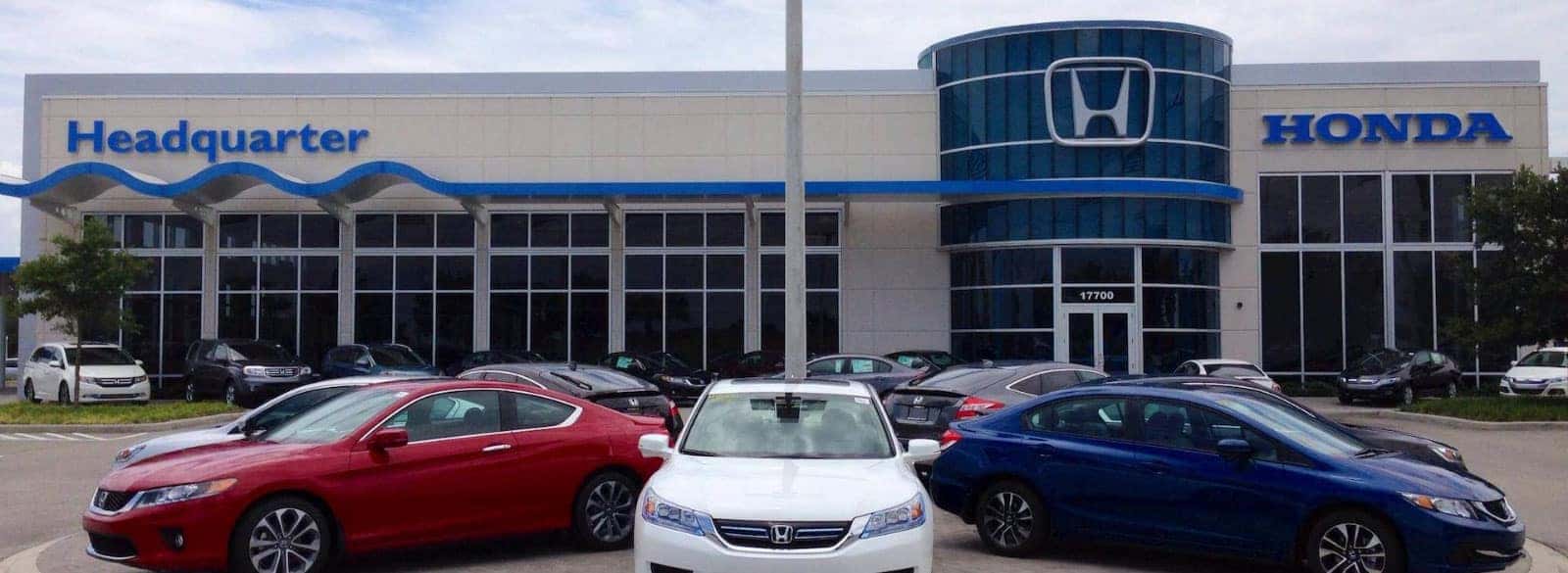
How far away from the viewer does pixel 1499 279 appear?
87.5 feet

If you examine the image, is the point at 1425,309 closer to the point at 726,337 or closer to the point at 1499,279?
the point at 1499,279

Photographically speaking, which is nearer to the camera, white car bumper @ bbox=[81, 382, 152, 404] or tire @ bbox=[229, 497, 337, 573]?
tire @ bbox=[229, 497, 337, 573]

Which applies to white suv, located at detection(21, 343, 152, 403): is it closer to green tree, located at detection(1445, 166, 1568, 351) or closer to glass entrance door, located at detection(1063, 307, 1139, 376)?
glass entrance door, located at detection(1063, 307, 1139, 376)

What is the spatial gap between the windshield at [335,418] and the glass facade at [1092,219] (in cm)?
2503

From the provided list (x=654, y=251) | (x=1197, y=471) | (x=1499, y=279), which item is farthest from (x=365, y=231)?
(x=1197, y=471)

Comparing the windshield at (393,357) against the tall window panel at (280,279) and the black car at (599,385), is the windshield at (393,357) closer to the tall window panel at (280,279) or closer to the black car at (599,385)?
the tall window panel at (280,279)

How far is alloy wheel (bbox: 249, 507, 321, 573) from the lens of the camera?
28.2 ft

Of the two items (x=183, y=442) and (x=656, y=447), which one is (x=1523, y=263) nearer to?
(x=656, y=447)

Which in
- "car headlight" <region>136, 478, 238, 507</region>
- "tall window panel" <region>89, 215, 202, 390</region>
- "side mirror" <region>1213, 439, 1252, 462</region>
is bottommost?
"car headlight" <region>136, 478, 238, 507</region>

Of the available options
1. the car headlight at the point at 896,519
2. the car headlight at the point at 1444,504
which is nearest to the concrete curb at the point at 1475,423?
the car headlight at the point at 1444,504

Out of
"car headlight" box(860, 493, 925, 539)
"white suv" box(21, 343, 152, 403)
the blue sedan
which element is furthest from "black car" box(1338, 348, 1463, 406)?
"white suv" box(21, 343, 152, 403)

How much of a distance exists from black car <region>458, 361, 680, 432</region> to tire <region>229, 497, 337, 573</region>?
544 cm

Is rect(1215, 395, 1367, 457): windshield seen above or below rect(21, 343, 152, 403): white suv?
above

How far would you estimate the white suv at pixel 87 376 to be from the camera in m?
28.3
